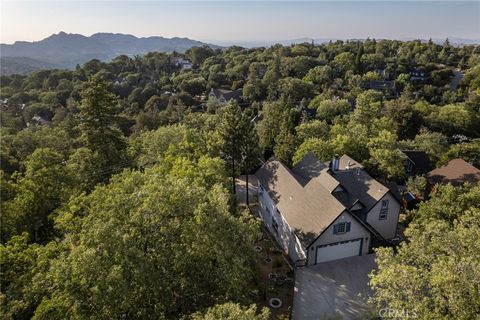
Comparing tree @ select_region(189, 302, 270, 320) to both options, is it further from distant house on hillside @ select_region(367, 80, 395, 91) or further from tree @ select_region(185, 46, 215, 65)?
tree @ select_region(185, 46, 215, 65)

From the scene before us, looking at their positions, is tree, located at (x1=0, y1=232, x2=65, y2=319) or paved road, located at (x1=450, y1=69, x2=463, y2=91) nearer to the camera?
tree, located at (x1=0, y1=232, x2=65, y2=319)

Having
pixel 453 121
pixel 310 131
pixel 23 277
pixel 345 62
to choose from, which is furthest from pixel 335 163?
Result: pixel 345 62

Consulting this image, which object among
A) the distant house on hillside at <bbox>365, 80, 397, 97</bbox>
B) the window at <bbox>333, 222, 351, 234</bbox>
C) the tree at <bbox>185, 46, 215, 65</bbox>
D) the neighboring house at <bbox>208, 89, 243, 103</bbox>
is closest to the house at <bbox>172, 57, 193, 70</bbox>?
the tree at <bbox>185, 46, 215, 65</bbox>

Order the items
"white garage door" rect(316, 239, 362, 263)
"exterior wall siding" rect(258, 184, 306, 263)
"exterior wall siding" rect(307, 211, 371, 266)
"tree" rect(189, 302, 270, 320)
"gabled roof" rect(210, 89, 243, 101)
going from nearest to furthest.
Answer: "tree" rect(189, 302, 270, 320), "exterior wall siding" rect(307, 211, 371, 266), "white garage door" rect(316, 239, 362, 263), "exterior wall siding" rect(258, 184, 306, 263), "gabled roof" rect(210, 89, 243, 101)

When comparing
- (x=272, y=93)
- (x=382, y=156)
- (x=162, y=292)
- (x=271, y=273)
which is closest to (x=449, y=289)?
(x=162, y=292)

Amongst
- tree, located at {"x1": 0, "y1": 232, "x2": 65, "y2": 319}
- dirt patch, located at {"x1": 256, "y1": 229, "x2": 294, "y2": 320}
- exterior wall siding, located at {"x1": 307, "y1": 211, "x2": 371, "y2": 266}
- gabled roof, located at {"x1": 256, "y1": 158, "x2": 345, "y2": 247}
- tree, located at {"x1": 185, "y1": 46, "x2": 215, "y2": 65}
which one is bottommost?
dirt patch, located at {"x1": 256, "y1": 229, "x2": 294, "y2": 320}

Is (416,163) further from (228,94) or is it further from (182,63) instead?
(182,63)

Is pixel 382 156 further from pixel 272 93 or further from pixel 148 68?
pixel 148 68

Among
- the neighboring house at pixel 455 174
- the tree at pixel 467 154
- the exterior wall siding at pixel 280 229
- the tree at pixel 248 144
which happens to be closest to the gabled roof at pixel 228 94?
the tree at pixel 248 144
